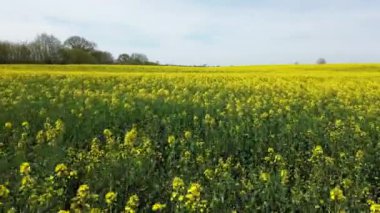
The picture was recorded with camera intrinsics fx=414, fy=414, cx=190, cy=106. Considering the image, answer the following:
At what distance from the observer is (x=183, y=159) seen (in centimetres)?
637

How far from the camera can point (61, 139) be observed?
24.3ft

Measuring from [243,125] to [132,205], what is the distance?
193 inches

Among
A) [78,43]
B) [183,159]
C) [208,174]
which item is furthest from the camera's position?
[78,43]

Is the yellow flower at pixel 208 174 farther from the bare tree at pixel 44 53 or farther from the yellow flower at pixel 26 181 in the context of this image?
the bare tree at pixel 44 53

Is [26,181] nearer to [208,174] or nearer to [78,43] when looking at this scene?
[208,174]

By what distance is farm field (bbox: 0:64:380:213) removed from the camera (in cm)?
485

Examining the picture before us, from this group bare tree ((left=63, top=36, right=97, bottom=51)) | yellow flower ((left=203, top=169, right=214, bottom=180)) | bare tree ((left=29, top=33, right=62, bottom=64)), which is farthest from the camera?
bare tree ((left=63, top=36, right=97, bottom=51))

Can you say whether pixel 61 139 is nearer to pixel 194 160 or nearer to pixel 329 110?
pixel 194 160

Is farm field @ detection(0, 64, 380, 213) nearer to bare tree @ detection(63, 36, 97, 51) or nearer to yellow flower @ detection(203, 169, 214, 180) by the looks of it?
yellow flower @ detection(203, 169, 214, 180)

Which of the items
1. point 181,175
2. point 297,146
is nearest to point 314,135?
point 297,146

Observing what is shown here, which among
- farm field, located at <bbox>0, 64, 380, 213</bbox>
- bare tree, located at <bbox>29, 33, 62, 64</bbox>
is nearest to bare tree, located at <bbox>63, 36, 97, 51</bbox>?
bare tree, located at <bbox>29, 33, 62, 64</bbox>

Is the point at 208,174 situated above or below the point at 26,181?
below

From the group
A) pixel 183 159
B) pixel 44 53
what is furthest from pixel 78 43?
pixel 183 159

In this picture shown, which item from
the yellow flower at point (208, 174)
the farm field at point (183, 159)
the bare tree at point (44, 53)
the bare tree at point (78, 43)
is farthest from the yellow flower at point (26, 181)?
the bare tree at point (78, 43)
